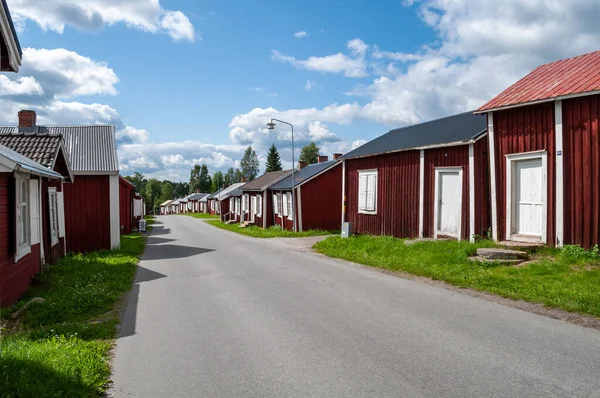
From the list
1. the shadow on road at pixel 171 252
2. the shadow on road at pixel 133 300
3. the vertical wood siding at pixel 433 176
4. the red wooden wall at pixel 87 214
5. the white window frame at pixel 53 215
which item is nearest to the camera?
the shadow on road at pixel 133 300

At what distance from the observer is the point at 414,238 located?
1733cm

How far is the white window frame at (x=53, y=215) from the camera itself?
14295mm

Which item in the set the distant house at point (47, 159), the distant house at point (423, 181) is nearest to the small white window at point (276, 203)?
the distant house at point (423, 181)

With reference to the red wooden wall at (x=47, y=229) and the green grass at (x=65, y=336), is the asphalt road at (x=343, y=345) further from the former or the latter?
the red wooden wall at (x=47, y=229)

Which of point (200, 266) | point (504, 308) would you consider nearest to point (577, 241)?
point (504, 308)

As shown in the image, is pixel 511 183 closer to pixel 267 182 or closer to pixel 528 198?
pixel 528 198

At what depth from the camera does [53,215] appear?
50.0 ft

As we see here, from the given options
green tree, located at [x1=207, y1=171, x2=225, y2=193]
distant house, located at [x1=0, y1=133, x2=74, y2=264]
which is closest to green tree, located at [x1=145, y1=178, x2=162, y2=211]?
green tree, located at [x1=207, y1=171, x2=225, y2=193]

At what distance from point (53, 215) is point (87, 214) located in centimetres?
371

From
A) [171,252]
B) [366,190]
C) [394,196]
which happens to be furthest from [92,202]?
[394,196]

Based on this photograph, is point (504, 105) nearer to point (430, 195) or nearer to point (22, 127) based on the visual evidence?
point (430, 195)

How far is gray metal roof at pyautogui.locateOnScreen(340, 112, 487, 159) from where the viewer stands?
1584 cm

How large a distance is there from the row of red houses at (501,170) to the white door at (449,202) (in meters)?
0.03

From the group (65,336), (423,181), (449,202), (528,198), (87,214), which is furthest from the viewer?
(87,214)
